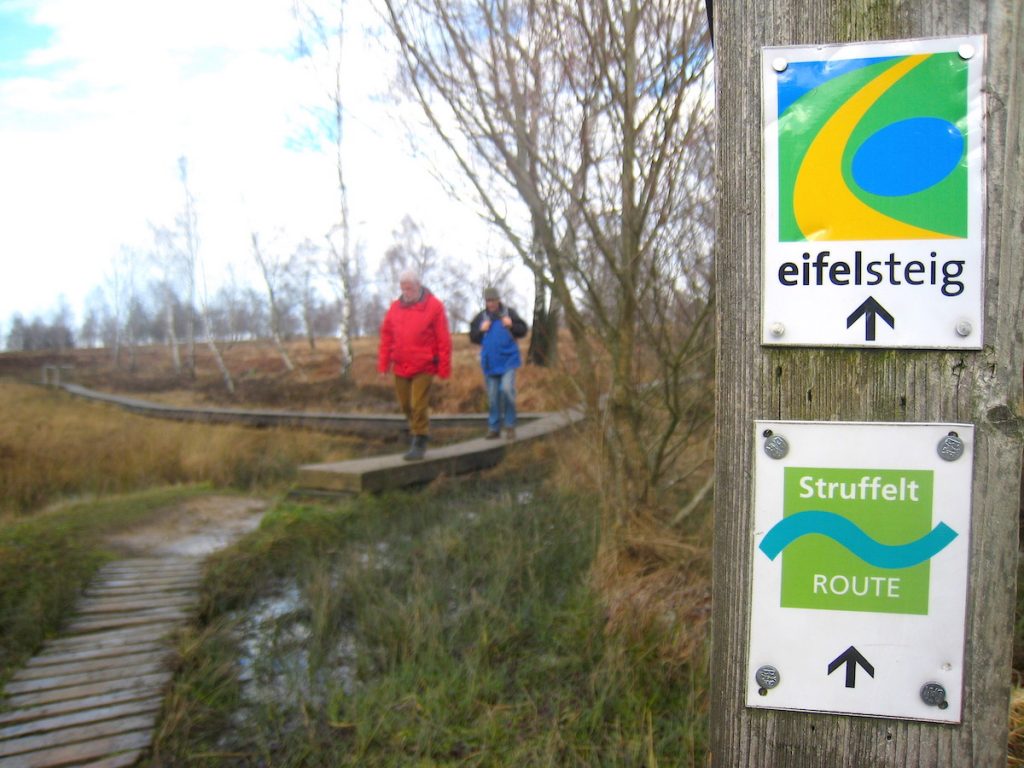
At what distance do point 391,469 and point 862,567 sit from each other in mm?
5678

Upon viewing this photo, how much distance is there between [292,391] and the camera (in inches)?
792

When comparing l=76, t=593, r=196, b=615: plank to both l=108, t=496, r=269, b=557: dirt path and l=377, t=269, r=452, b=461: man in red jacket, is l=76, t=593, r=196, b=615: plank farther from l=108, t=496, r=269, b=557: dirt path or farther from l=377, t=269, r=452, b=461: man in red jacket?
l=377, t=269, r=452, b=461: man in red jacket

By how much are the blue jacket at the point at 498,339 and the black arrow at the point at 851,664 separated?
735 cm

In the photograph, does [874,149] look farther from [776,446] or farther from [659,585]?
[659,585]

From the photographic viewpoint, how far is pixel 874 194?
1.15m

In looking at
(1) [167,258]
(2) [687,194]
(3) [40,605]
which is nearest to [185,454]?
(3) [40,605]

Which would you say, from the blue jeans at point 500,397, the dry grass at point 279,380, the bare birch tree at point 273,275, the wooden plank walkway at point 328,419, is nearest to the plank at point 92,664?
the dry grass at point 279,380

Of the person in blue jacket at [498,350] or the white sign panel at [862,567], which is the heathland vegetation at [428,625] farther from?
the person in blue jacket at [498,350]

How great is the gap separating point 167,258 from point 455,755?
34702mm

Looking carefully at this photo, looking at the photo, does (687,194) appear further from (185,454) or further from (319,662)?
(185,454)

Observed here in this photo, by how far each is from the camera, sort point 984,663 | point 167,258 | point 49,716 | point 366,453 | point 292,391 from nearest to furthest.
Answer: point 984,663
point 49,716
point 366,453
point 292,391
point 167,258

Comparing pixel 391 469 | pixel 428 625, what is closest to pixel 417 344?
pixel 391 469

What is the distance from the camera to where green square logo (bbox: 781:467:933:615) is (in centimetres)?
114

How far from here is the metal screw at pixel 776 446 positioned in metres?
1.19
